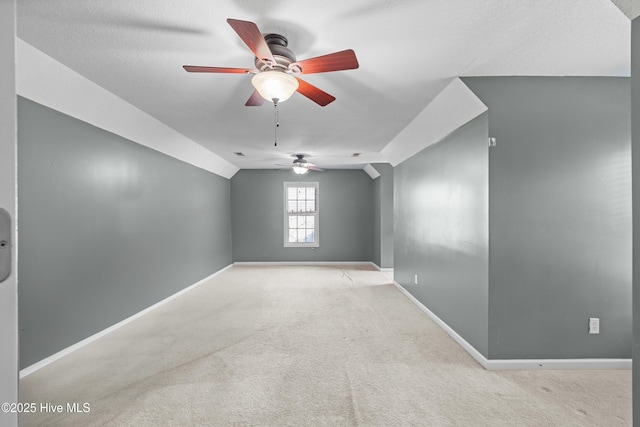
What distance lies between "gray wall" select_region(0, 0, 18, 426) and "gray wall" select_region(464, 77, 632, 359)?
2717 mm

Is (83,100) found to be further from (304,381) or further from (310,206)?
(310,206)

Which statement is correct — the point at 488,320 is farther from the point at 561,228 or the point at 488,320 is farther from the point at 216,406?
the point at 216,406

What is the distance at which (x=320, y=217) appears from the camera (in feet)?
24.3

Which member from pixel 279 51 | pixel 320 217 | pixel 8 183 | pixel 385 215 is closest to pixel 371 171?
pixel 385 215

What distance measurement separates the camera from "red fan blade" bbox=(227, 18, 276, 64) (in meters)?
1.32

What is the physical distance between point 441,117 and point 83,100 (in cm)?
342

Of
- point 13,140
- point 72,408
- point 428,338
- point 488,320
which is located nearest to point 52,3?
point 13,140

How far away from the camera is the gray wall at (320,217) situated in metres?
7.28

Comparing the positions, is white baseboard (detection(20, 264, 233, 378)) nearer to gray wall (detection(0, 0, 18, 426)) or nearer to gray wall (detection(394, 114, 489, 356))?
gray wall (detection(0, 0, 18, 426))

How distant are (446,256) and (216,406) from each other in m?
2.56

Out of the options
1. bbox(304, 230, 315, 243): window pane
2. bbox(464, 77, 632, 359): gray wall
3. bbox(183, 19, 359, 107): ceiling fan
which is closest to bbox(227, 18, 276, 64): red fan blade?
bbox(183, 19, 359, 107): ceiling fan

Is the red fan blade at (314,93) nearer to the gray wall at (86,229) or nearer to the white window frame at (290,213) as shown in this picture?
the gray wall at (86,229)

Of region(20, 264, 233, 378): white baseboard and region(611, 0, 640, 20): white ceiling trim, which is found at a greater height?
region(611, 0, 640, 20): white ceiling trim

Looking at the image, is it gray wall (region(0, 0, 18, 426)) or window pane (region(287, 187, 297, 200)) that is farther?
window pane (region(287, 187, 297, 200))
